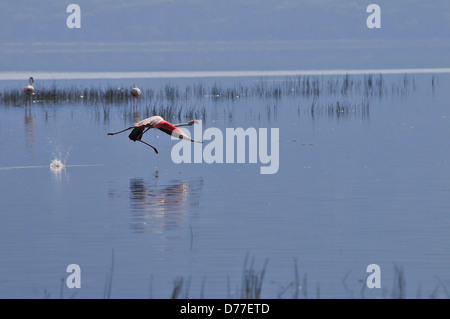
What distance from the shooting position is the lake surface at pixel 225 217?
34.4ft

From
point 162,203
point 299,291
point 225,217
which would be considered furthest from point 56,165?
point 299,291

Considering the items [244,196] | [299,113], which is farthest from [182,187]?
[299,113]

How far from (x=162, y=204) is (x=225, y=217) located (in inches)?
51.2

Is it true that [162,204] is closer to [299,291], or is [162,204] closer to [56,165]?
[299,291]

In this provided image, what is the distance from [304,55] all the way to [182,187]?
98402 millimetres

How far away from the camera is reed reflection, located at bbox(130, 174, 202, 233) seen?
43.4 ft

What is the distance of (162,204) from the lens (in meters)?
14.8

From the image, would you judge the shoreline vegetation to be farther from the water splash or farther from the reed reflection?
the water splash

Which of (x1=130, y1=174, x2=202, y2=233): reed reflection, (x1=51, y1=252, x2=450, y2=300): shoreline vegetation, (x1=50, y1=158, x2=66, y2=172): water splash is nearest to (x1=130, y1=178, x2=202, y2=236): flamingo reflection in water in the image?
(x1=130, y1=174, x2=202, y2=233): reed reflection

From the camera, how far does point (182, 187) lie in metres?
16.6

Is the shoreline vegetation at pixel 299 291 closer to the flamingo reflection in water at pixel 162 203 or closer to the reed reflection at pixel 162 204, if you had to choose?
the flamingo reflection in water at pixel 162 203

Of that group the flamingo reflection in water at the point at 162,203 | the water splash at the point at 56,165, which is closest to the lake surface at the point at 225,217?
the flamingo reflection in water at the point at 162,203

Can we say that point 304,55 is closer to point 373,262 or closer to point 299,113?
point 299,113

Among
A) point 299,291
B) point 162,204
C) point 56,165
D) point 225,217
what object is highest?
point 56,165
